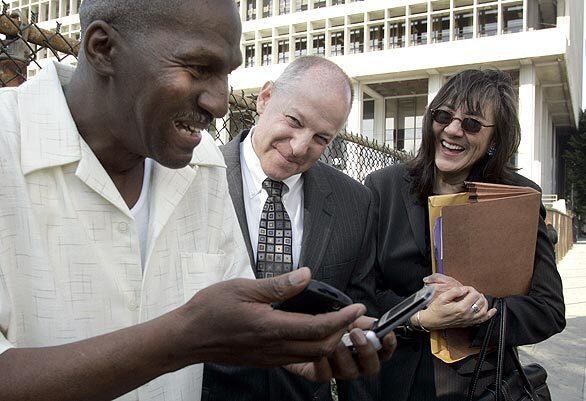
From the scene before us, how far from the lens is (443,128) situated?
2.72 metres

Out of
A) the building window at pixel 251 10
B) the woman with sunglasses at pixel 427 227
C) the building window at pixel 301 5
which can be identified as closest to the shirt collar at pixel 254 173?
the woman with sunglasses at pixel 427 227

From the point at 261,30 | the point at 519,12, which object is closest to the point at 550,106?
the point at 519,12

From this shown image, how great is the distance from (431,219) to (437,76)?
3792 cm

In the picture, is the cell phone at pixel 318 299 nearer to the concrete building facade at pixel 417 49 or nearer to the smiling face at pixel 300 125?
the smiling face at pixel 300 125

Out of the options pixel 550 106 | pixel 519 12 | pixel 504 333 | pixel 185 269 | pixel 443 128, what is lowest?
pixel 504 333

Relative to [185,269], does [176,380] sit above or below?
below

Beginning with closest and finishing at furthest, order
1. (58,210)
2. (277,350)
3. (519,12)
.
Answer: (277,350) → (58,210) → (519,12)

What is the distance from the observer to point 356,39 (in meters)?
43.4

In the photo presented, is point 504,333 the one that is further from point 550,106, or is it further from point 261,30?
point 550,106

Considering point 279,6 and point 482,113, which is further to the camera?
point 279,6

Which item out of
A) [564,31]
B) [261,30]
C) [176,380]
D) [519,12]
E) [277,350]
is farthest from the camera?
[261,30]

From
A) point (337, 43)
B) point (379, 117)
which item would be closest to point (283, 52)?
point (337, 43)

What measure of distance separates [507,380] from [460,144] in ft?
3.55

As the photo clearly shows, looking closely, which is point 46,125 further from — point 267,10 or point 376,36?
point 267,10
